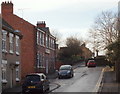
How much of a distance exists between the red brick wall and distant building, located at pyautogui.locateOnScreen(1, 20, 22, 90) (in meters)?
8.36

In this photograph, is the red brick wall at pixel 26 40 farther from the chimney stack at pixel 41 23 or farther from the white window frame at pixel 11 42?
the chimney stack at pixel 41 23

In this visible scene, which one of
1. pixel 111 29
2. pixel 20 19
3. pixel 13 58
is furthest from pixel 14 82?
pixel 111 29

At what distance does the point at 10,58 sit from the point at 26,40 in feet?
41.9

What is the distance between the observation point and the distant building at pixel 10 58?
27453 millimetres

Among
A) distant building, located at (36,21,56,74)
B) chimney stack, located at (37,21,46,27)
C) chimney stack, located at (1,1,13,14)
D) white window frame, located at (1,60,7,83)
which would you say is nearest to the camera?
white window frame, located at (1,60,7,83)

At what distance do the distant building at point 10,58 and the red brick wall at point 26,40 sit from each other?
8361mm

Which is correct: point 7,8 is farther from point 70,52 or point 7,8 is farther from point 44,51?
point 70,52

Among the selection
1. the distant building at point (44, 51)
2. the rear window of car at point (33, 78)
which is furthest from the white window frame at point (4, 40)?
the distant building at point (44, 51)

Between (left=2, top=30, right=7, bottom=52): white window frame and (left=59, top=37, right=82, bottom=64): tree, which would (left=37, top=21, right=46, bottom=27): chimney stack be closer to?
(left=59, top=37, right=82, bottom=64): tree

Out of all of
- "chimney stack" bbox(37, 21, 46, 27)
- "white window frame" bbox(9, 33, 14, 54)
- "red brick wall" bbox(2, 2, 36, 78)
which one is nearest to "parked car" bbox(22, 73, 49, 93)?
"white window frame" bbox(9, 33, 14, 54)

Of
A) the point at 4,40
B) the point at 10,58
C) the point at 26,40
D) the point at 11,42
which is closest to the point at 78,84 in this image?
the point at 10,58

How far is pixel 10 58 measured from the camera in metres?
29.4

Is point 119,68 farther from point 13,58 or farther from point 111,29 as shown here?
point 111,29

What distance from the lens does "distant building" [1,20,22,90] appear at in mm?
27453
